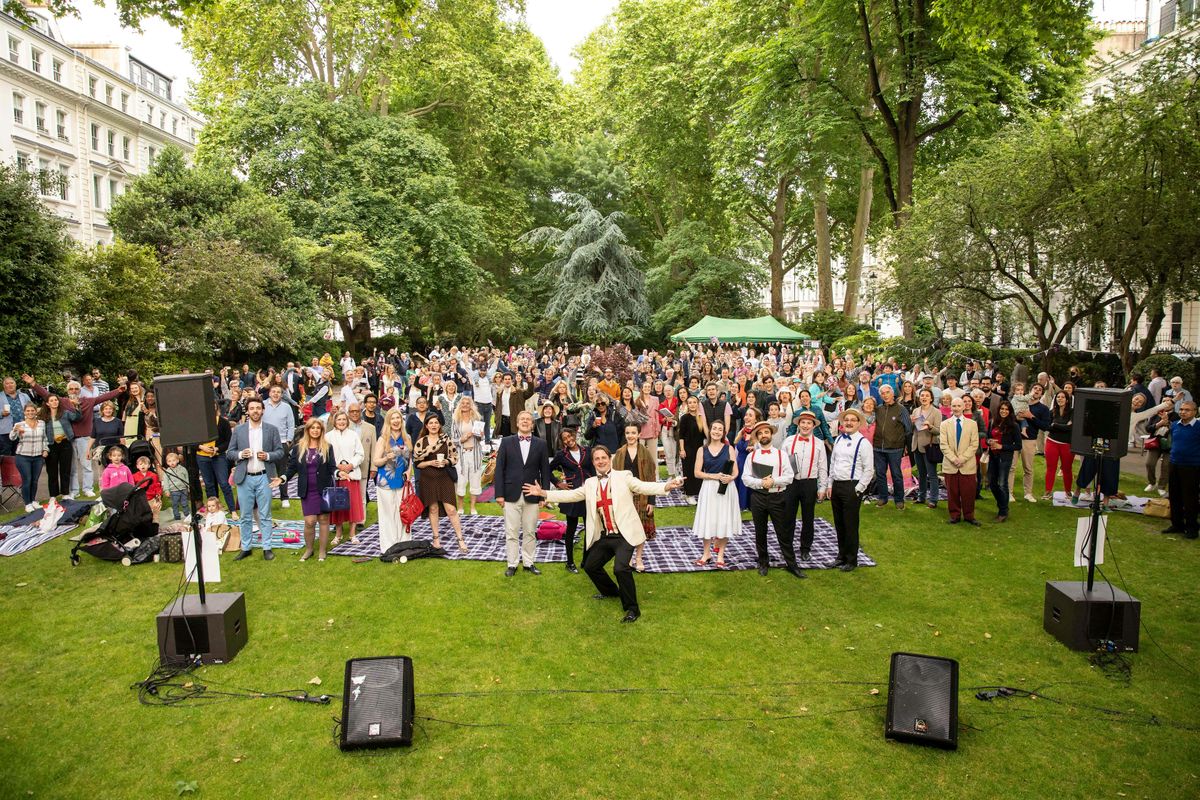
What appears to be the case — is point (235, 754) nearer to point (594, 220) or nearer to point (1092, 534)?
point (1092, 534)

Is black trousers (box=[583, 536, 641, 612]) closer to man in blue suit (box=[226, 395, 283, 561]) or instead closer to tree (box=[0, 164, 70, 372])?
man in blue suit (box=[226, 395, 283, 561])

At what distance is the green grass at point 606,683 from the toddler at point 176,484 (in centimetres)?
140

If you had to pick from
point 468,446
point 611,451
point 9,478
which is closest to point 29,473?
point 9,478

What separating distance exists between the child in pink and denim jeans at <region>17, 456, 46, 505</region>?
2852mm

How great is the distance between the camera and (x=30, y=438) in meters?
9.95

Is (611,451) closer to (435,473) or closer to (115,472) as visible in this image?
(435,473)

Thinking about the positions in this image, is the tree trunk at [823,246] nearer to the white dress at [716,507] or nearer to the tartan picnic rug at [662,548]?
the tartan picnic rug at [662,548]

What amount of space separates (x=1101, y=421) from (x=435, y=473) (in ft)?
22.5

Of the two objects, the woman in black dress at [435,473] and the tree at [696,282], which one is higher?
the tree at [696,282]

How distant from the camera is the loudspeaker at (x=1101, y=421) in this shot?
244 inches

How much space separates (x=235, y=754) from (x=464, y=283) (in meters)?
26.4

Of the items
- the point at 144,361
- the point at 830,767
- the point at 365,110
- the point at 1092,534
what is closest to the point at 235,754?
the point at 830,767

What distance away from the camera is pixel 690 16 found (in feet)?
98.5

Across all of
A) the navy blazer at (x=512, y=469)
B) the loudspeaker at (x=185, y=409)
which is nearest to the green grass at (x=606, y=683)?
the navy blazer at (x=512, y=469)
